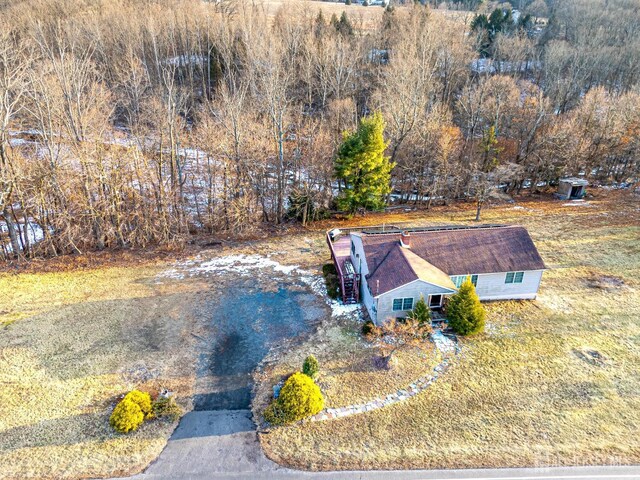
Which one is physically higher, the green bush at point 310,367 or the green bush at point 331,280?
the green bush at point 310,367

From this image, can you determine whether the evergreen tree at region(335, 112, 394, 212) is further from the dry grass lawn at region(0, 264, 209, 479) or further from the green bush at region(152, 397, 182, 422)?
the green bush at region(152, 397, 182, 422)

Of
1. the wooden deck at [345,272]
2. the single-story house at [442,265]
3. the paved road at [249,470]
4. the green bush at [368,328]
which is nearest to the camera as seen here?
the paved road at [249,470]

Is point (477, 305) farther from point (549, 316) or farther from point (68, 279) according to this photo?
point (68, 279)

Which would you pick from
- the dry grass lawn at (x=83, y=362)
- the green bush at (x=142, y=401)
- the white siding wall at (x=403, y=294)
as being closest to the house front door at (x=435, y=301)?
the white siding wall at (x=403, y=294)

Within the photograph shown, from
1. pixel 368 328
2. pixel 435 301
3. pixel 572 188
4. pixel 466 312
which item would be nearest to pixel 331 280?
pixel 368 328

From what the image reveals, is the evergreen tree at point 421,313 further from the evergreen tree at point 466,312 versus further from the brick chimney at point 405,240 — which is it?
the brick chimney at point 405,240

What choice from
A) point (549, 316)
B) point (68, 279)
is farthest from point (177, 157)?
point (549, 316)

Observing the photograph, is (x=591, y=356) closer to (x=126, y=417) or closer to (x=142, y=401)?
(x=142, y=401)
